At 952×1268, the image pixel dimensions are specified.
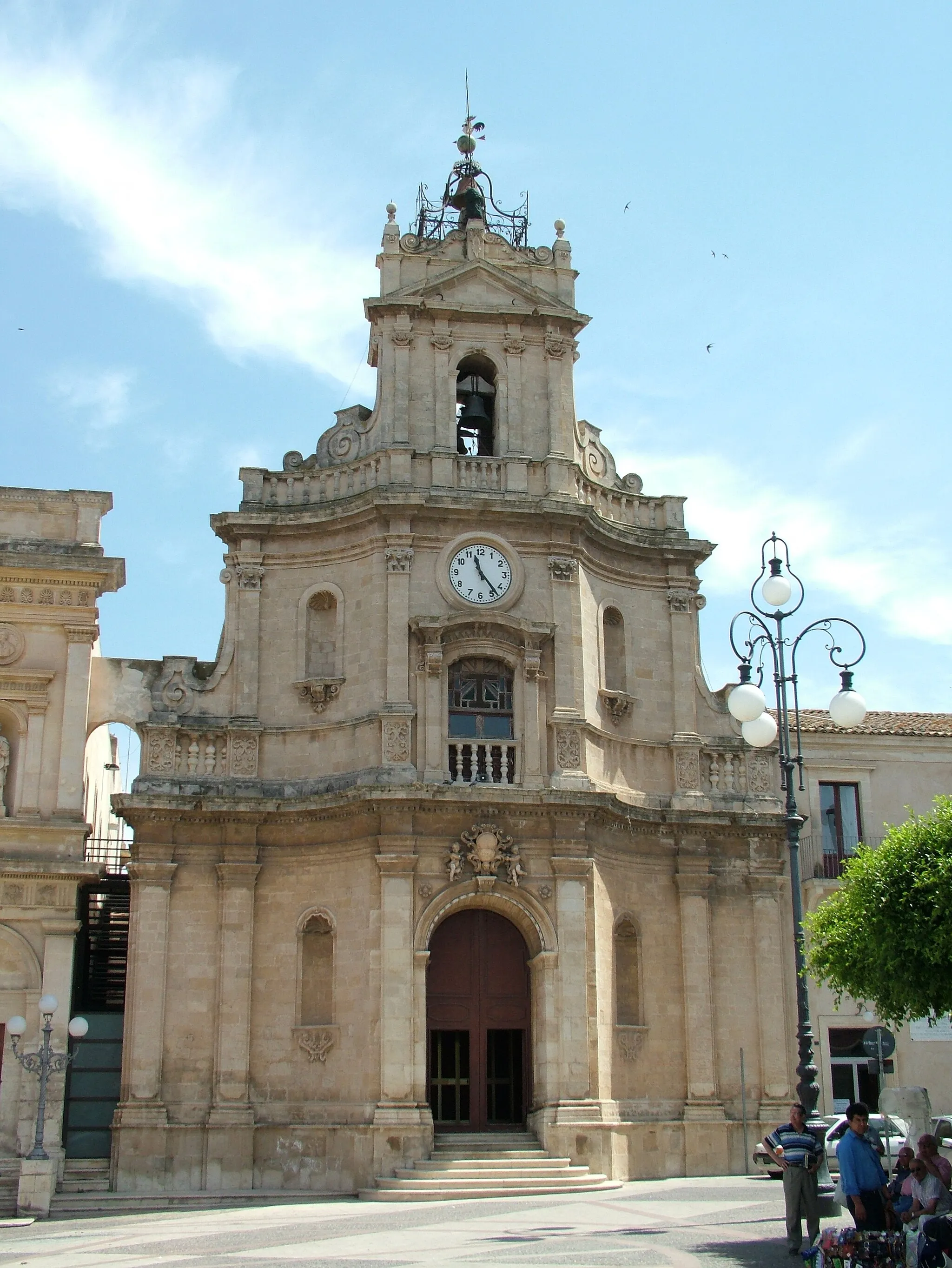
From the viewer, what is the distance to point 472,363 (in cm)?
3234

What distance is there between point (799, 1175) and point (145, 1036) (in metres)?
14.5

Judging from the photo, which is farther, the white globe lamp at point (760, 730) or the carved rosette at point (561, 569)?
the carved rosette at point (561, 569)

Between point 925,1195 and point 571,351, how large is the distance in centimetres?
2107

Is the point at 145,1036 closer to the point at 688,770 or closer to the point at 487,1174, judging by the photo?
the point at 487,1174

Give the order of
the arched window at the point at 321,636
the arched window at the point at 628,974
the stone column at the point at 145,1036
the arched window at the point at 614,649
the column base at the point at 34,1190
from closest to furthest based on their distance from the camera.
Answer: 1. the column base at the point at 34,1190
2. the stone column at the point at 145,1036
3. the arched window at the point at 628,974
4. the arched window at the point at 321,636
5. the arched window at the point at 614,649

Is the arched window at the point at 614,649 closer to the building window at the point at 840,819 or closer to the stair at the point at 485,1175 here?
the building window at the point at 840,819

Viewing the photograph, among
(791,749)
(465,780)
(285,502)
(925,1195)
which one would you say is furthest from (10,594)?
(925,1195)

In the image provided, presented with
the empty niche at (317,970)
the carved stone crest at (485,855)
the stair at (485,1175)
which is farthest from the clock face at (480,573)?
the stair at (485,1175)

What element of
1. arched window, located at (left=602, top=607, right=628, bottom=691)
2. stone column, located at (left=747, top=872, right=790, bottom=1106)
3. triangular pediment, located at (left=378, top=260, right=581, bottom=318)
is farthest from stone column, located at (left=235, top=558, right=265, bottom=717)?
stone column, located at (left=747, top=872, right=790, bottom=1106)

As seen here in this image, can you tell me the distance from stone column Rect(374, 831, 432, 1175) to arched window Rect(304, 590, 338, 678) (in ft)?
13.5

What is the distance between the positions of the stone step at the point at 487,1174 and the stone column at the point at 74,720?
29.9 ft

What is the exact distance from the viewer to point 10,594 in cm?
2961

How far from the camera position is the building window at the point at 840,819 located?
3297 centimetres

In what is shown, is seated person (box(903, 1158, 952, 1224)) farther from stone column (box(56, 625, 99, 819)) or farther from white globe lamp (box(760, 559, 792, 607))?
stone column (box(56, 625, 99, 819))
